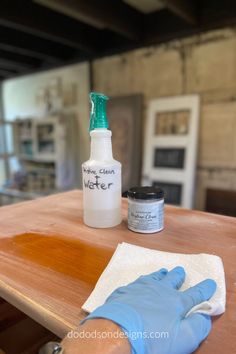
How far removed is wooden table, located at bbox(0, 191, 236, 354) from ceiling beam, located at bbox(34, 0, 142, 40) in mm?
1464

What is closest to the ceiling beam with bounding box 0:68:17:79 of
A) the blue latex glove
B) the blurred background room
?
the blurred background room

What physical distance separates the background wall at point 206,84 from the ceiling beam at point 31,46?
3.11ft

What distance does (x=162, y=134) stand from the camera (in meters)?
2.24

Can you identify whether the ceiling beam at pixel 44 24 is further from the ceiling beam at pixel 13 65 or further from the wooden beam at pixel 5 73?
the wooden beam at pixel 5 73

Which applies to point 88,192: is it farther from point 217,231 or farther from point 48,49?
point 48,49

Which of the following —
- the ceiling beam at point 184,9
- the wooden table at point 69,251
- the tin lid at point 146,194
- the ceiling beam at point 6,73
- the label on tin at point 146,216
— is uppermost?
the ceiling beam at point 184,9

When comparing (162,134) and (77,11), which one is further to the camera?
(162,134)

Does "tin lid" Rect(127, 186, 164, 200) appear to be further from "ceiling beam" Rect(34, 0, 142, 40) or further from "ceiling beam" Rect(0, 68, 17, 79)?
"ceiling beam" Rect(0, 68, 17, 79)

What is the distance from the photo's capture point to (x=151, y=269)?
0.42 m

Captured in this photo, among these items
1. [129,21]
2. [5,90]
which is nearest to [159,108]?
[129,21]

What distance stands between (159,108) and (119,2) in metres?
0.88

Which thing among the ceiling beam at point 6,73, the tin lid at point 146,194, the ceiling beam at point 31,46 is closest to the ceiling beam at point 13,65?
the ceiling beam at point 6,73

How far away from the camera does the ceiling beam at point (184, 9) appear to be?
1.66 m

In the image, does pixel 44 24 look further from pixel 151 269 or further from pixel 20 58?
pixel 151 269
